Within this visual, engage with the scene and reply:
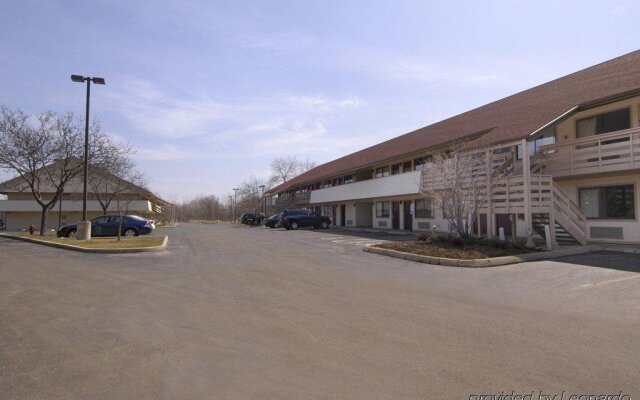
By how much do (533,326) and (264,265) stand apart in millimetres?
7927

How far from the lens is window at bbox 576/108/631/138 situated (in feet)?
56.9

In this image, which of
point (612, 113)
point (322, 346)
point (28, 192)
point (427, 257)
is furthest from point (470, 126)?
point (28, 192)

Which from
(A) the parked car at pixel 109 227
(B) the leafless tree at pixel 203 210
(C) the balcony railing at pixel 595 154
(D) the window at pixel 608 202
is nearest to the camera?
(C) the balcony railing at pixel 595 154

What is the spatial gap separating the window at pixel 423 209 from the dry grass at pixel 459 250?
11268 mm

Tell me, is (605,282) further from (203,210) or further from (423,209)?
(203,210)

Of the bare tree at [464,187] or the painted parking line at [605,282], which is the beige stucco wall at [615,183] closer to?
the bare tree at [464,187]

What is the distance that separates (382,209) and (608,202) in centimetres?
1810

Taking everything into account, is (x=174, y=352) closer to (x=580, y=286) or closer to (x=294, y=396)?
(x=294, y=396)

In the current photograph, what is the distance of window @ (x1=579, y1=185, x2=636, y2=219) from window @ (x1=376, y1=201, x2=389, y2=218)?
16044 millimetres

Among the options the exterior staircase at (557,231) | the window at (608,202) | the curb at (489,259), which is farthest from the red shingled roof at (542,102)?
the curb at (489,259)

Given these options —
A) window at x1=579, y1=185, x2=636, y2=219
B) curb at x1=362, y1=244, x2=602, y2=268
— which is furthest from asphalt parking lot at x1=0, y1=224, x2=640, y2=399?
window at x1=579, y1=185, x2=636, y2=219

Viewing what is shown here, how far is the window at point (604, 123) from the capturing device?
56.9 feet

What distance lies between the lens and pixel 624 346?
5.20 m

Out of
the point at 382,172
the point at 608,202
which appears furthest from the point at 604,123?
the point at 382,172
